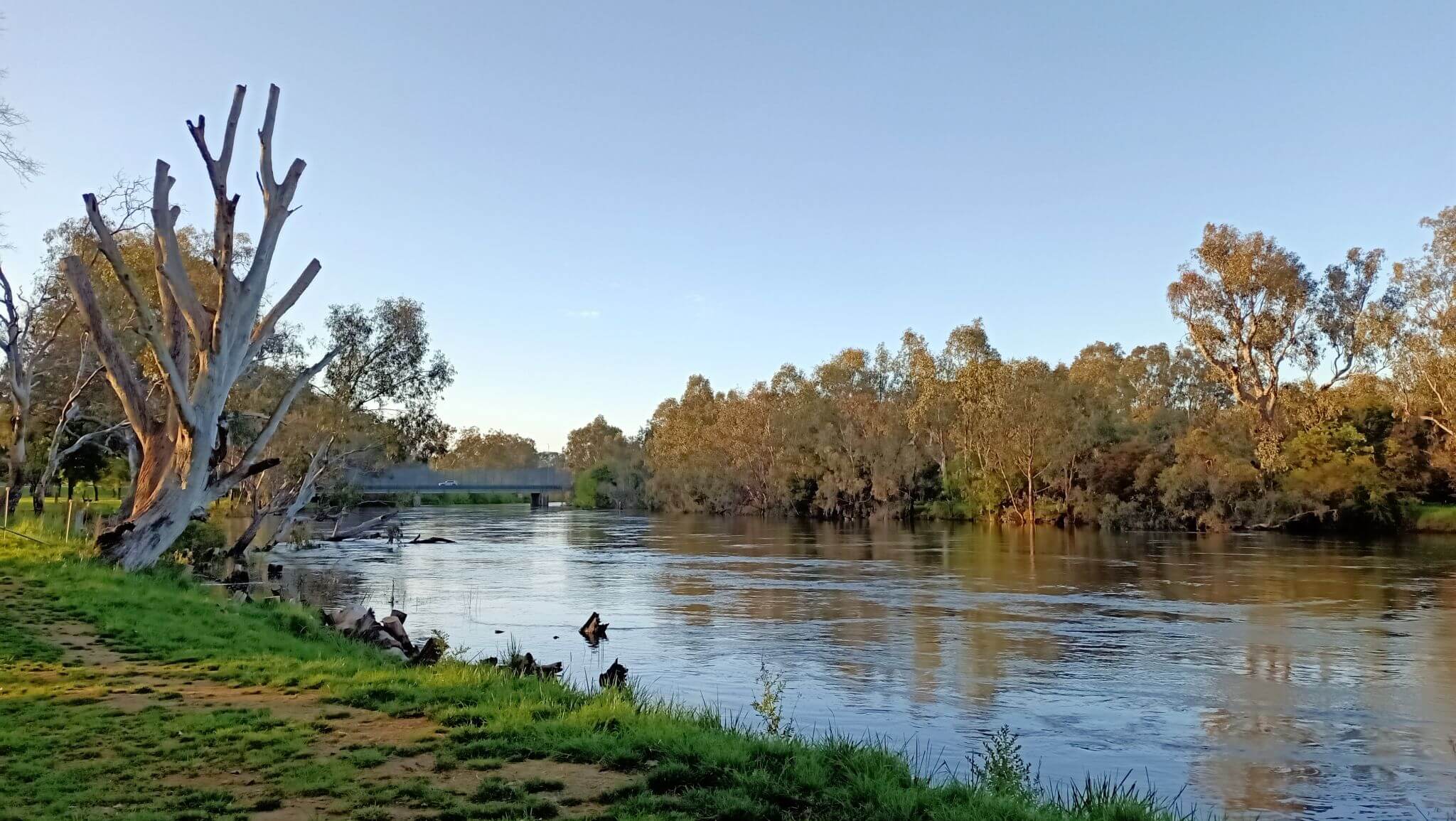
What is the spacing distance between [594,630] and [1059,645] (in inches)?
361

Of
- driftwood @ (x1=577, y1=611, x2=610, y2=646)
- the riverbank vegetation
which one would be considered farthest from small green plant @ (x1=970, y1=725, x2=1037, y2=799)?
the riverbank vegetation

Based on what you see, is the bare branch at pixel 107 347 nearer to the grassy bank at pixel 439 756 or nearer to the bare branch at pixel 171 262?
the bare branch at pixel 171 262

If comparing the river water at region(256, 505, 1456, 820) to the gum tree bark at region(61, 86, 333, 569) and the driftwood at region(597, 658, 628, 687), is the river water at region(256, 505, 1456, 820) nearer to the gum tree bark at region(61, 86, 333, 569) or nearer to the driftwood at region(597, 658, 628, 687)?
the driftwood at region(597, 658, 628, 687)

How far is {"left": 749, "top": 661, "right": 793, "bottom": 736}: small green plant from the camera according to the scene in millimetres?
10634

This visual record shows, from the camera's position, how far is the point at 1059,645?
64.8 ft

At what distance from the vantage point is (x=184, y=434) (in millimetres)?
20406

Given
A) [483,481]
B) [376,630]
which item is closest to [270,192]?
[376,630]

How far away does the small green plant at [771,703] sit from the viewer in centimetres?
1063

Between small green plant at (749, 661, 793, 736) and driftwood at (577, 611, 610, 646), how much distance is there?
155 inches

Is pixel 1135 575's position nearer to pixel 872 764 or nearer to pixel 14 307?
pixel 872 764

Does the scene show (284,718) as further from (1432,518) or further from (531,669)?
(1432,518)

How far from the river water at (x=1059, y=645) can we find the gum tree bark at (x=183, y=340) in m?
5.45

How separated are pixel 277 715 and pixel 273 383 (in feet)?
128

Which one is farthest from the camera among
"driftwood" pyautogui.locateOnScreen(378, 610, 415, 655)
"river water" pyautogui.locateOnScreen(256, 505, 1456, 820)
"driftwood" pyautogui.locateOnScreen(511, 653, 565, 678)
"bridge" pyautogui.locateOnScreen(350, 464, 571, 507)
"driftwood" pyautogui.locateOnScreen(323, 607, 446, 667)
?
"bridge" pyautogui.locateOnScreen(350, 464, 571, 507)
